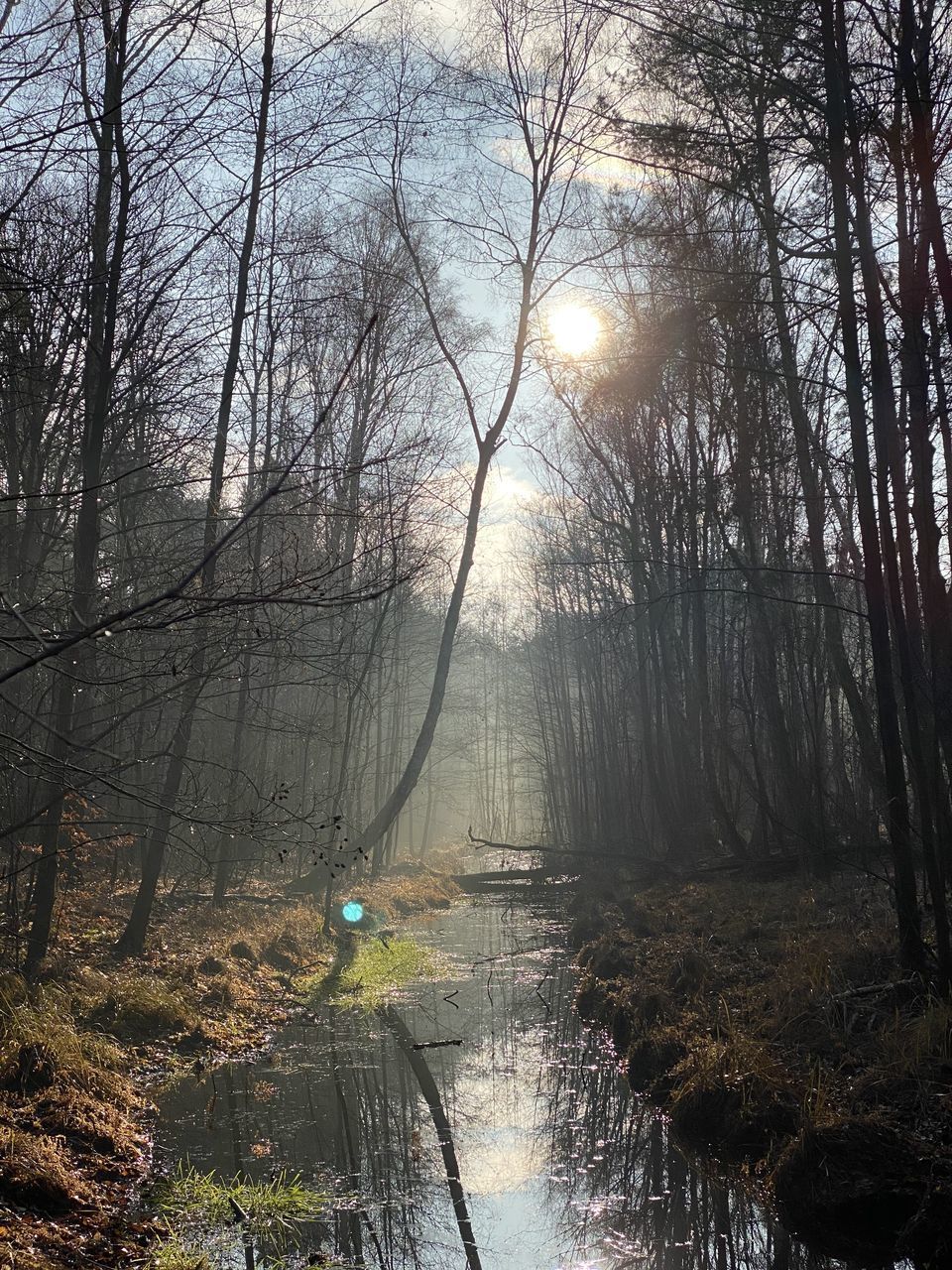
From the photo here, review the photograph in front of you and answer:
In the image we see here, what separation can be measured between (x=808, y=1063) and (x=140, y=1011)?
205 inches

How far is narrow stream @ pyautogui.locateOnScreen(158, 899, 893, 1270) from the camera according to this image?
4.52 meters

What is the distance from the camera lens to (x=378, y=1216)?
4797 millimetres

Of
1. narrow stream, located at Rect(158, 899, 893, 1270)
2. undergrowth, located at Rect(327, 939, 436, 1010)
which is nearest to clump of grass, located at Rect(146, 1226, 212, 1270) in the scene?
narrow stream, located at Rect(158, 899, 893, 1270)

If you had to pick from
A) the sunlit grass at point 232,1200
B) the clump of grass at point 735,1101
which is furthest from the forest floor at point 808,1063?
the sunlit grass at point 232,1200

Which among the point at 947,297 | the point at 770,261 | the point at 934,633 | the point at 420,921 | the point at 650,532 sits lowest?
the point at 420,921

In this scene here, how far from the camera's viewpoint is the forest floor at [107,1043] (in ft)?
13.5

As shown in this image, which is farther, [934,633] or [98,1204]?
[934,633]

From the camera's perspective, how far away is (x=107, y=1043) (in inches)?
268

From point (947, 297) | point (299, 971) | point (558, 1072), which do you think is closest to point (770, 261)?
point (947, 297)

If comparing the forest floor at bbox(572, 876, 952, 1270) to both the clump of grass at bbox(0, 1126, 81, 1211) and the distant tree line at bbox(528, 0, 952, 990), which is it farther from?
the clump of grass at bbox(0, 1126, 81, 1211)

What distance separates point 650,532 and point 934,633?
10014 mm

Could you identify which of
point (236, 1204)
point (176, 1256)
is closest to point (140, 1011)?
point (236, 1204)

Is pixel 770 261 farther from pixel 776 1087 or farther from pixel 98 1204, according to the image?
pixel 98 1204

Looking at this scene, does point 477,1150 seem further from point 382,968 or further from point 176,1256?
point 382,968
